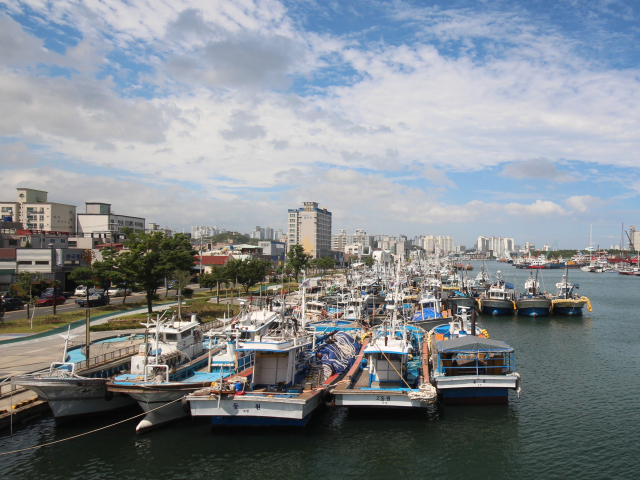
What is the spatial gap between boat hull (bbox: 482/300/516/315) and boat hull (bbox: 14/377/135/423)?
45069 millimetres

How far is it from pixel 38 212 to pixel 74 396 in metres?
90.3

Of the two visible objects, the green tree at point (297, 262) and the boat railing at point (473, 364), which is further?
the green tree at point (297, 262)

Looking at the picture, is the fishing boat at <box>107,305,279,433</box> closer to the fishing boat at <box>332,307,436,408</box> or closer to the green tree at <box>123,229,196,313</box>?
the fishing boat at <box>332,307,436,408</box>

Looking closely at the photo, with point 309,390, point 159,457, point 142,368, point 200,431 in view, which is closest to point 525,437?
point 309,390

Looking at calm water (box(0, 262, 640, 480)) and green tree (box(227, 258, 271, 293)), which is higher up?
green tree (box(227, 258, 271, 293))

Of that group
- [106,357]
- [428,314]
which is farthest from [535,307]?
[106,357]

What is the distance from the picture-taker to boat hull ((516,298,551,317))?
5256 cm

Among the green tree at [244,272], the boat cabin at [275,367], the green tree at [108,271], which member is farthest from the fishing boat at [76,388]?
the green tree at [244,272]

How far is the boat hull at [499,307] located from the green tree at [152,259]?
35.1m

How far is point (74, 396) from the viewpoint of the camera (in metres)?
18.6

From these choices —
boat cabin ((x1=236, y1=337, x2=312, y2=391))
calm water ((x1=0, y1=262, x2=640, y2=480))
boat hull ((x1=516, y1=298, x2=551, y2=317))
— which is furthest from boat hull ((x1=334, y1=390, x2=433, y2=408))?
boat hull ((x1=516, y1=298, x2=551, y2=317))

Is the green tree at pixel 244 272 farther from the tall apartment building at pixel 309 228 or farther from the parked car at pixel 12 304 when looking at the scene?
the tall apartment building at pixel 309 228

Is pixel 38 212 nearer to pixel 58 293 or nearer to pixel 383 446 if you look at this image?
pixel 58 293

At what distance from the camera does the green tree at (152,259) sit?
41062 mm
